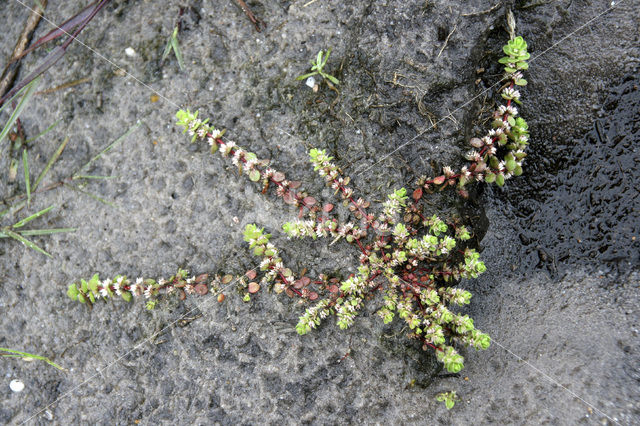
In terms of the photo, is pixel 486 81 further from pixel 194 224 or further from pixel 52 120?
pixel 52 120

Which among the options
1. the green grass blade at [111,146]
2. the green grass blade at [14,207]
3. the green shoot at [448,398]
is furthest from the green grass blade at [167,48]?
the green shoot at [448,398]

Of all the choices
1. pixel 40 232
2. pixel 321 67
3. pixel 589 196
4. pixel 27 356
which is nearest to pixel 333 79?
pixel 321 67

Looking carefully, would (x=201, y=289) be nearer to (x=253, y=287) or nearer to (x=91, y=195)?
(x=253, y=287)

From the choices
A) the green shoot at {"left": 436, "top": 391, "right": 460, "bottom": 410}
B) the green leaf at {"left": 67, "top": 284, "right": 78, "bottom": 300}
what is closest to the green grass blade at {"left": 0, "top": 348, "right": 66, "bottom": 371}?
the green leaf at {"left": 67, "top": 284, "right": 78, "bottom": 300}

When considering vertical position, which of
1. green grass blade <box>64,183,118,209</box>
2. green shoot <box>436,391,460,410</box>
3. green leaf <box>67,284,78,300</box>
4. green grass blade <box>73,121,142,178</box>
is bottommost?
green leaf <box>67,284,78,300</box>

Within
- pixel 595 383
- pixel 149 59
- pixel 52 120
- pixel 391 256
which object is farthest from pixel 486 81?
pixel 52 120

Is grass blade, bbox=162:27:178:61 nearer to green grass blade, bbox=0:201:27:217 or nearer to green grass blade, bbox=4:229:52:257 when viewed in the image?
green grass blade, bbox=0:201:27:217
